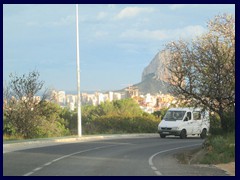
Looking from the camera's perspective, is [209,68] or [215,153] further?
[209,68]

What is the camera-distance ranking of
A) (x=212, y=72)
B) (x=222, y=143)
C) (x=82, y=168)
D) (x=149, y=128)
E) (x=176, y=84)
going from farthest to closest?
(x=149, y=128) < (x=176, y=84) < (x=212, y=72) < (x=222, y=143) < (x=82, y=168)

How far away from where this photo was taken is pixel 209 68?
2161 centimetres

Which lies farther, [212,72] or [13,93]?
[13,93]

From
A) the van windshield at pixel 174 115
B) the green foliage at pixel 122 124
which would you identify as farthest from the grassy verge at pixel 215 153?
the green foliage at pixel 122 124

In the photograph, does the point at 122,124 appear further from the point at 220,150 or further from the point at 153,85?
the point at 220,150

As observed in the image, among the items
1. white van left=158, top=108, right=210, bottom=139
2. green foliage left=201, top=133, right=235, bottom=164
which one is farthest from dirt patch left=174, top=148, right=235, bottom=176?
white van left=158, top=108, right=210, bottom=139

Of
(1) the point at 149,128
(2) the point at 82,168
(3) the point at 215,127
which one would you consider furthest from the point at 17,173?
(1) the point at 149,128

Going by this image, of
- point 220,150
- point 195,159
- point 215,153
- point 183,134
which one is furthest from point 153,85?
point 215,153

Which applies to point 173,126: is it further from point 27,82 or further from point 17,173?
point 17,173

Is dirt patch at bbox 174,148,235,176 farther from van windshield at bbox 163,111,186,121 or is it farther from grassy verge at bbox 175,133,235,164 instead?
van windshield at bbox 163,111,186,121

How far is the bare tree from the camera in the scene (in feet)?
70.6

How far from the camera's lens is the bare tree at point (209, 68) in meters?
21.5

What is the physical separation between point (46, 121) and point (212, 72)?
1725 cm
